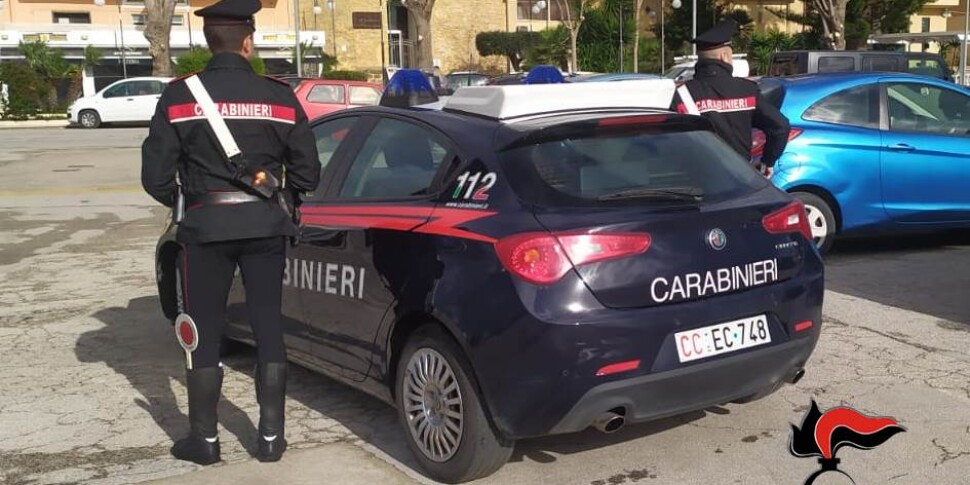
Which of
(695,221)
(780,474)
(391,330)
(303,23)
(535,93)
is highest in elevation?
(303,23)

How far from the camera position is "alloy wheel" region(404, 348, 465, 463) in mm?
3795

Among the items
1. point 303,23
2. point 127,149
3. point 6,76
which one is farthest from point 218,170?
point 303,23

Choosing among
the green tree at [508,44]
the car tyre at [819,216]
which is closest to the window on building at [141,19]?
the green tree at [508,44]

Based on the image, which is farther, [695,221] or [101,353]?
[101,353]

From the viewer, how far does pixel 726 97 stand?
6.01m

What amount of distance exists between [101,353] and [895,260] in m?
5.98

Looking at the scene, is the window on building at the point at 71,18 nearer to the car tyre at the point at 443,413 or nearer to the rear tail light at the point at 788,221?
the car tyre at the point at 443,413

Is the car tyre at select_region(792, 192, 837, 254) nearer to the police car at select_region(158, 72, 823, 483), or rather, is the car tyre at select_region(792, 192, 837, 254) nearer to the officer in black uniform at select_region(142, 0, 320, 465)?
the police car at select_region(158, 72, 823, 483)

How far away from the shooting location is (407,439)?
4.11 metres

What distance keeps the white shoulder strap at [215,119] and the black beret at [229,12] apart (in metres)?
0.28

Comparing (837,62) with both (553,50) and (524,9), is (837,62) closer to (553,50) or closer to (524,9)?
(553,50)

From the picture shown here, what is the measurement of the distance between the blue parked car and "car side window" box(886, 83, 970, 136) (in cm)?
1

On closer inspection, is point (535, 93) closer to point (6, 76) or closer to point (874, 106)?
point (874, 106)

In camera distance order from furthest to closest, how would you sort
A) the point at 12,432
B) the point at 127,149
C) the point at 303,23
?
the point at 303,23, the point at 127,149, the point at 12,432
